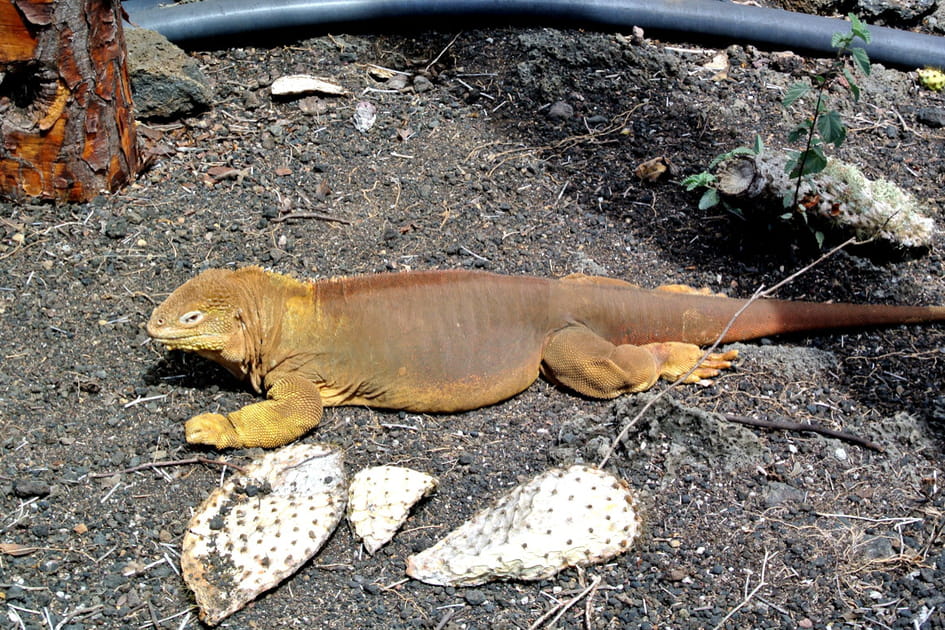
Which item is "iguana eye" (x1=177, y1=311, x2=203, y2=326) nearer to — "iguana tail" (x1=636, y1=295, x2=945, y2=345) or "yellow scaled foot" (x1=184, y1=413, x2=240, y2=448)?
"yellow scaled foot" (x1=184, y1=413, x2=240, y2=448)

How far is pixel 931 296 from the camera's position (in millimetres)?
5445

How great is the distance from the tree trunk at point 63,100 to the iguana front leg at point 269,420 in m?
2.13

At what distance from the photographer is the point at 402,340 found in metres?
4.77

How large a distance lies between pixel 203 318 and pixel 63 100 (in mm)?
1849

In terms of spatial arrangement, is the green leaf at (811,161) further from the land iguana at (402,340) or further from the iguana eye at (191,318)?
the iguana eye at (191,318)

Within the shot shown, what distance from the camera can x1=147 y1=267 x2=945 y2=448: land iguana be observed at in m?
4.58

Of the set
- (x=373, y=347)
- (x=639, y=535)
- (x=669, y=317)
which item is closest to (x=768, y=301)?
(x=669, y=317)

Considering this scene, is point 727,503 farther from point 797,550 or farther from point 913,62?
point 913,62

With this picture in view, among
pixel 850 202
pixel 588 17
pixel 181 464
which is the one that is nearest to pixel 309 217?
pixel 181 464

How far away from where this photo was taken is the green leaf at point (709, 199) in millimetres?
5508

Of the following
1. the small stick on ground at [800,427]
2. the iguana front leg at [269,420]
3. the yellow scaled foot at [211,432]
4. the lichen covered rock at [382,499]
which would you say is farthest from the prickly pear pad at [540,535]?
the yellow scaled foot at [211,432]

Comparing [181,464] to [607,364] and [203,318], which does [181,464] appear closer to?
[203,318]

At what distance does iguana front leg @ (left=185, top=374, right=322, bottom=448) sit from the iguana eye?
466mm

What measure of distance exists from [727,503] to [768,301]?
156 cm
